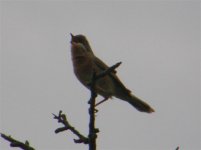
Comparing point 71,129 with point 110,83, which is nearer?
point 71,129

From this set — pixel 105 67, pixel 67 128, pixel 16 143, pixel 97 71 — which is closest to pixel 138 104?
pixel 105 67

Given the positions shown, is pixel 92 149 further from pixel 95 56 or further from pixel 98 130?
pixel 95 56

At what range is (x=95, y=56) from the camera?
7.67 meters

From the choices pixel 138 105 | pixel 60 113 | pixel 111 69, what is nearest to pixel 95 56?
pixel 138 105

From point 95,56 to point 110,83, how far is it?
2.84ft

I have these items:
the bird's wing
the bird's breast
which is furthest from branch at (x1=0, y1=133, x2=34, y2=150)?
the bird's wing

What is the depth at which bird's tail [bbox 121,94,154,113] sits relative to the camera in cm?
790

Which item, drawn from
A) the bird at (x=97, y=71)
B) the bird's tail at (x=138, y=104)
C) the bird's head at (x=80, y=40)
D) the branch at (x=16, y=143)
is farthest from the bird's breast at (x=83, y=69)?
the branch at (x=16, y=143)

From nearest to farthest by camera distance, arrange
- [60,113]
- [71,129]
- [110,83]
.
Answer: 1. [71,129]
2. [60,113]
3. [110,83]

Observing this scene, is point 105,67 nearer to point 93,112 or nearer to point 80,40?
point 80,40

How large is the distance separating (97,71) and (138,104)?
160 cm

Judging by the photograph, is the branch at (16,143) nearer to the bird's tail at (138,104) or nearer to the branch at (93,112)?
the branch at (93,112)

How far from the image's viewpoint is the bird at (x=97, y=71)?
6.93 metres

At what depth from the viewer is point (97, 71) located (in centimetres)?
691
